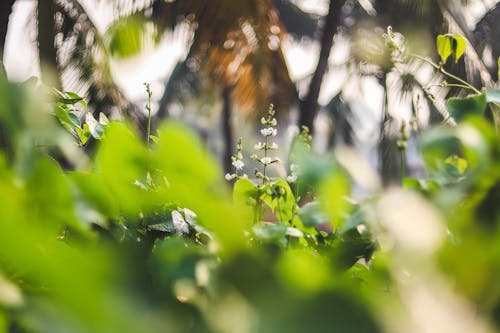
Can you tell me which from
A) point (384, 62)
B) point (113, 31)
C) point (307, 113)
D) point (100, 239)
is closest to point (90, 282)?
point (100, 239)

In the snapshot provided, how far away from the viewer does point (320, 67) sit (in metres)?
5.33

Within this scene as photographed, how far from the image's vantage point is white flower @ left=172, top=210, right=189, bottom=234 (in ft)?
1.29

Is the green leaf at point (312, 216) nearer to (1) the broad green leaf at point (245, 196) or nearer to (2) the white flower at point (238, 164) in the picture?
(1) the broad green leaf at point (245, 196)

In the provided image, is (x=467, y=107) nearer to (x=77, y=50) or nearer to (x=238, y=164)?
(x=238, y=164)

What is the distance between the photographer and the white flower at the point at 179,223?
1.29ft

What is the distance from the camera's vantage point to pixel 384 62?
19.4 feet

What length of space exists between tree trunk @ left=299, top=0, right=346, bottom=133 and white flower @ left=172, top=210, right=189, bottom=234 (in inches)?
191

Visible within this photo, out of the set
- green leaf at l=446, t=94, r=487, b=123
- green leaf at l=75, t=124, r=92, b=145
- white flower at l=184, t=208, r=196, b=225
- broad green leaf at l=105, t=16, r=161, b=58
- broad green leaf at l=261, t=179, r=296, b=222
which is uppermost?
broad green leaf at l=105, t=16, r=161, b=58

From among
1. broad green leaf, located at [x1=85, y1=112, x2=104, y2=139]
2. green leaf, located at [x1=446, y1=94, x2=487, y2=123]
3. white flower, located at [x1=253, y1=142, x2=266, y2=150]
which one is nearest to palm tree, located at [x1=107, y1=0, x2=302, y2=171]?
white flower, located at [x1=253, y1=142, x2=266, y2=150]

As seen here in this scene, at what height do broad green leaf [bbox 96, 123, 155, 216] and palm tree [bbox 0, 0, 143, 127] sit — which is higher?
palm tree [bbox 0, 0, 143, 127]

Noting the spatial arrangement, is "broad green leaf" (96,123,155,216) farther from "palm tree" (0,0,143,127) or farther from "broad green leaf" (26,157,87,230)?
"palm tree" (0,0,143,127)

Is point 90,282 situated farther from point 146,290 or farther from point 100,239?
point 100,239

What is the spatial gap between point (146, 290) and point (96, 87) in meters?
5.05

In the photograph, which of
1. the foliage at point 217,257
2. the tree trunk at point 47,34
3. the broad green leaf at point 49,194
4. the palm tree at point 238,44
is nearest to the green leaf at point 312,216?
the foliage at point 217,257
